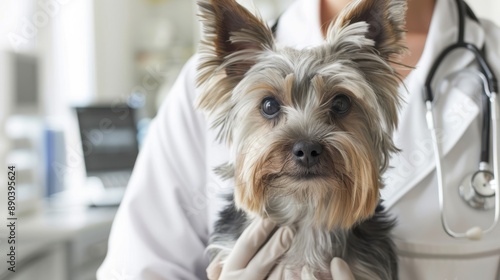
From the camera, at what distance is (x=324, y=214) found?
34.7 inches

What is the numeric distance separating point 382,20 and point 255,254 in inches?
17.3

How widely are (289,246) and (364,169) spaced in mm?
211

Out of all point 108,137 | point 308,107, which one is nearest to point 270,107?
point 308,107

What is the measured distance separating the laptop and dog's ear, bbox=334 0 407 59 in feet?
4.48

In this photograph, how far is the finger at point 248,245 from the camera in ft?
2.92

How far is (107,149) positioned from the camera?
6.78 feet

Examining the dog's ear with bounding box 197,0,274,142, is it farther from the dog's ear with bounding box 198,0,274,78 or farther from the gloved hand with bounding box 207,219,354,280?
the gloved hand with bounding box 207,219,354,280

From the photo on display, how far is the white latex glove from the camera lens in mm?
885

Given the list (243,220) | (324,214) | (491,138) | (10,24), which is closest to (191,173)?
(243,220)

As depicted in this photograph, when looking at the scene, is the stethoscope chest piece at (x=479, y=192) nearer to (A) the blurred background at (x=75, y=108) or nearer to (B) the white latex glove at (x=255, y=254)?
(B) the white latex glove at (x=255, y=254)

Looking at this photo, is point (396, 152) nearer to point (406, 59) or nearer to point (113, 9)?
point (406, 59)

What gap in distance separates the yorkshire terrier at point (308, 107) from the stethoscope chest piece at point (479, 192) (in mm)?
217

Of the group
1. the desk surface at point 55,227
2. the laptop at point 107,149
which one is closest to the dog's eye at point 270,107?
the desk surface at point 55,227

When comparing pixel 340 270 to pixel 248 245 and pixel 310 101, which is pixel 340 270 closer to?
pixel 248 245
